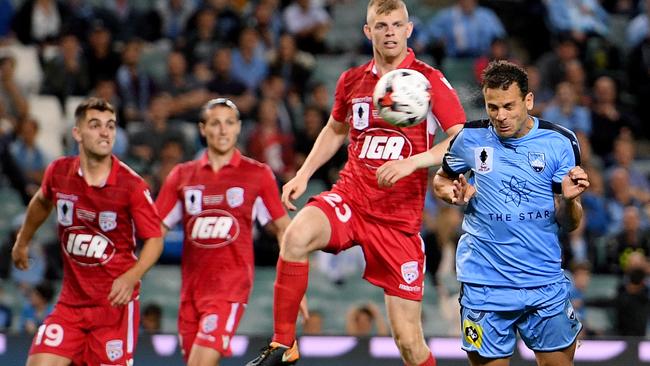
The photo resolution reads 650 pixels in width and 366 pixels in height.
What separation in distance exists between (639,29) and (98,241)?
29.0ft

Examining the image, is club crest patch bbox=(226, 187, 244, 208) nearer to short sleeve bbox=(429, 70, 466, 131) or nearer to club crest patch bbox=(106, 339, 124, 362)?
club crest patch bbox=(106, 339, 124, 362)

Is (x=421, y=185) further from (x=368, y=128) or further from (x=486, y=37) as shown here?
(x=486, y=37)

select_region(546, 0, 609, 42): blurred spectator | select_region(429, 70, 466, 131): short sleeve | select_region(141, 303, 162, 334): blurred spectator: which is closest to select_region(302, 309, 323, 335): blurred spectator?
select_region(141, 303, 162, 334): blurred spectator

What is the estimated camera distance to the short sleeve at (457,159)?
22.5ft

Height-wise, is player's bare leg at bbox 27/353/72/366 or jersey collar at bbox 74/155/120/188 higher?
jersey collar at bbox 74/155/120/188

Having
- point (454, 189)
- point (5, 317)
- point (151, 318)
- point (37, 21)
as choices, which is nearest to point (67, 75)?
point (37, 21)

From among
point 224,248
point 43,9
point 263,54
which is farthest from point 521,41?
point 224,248

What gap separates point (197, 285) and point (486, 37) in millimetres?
6966

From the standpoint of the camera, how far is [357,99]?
7414 millimetres

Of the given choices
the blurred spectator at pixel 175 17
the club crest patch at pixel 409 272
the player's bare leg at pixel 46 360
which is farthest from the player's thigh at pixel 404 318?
the blurred spectator at pixel 175 17

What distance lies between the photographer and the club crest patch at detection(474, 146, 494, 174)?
6.77 metres

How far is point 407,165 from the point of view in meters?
6.90

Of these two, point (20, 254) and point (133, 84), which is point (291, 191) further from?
point (133, 84)

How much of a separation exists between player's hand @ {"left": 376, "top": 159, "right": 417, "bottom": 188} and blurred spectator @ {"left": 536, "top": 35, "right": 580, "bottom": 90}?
7.34 m
